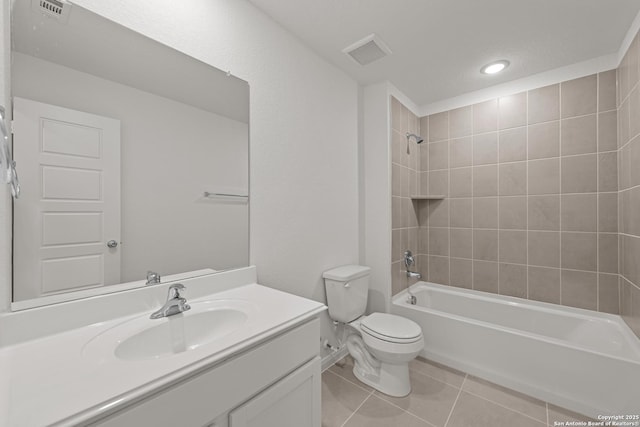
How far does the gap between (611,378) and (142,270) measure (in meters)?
2.50

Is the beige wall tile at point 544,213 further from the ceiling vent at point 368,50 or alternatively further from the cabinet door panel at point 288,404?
the cabinet door panel at point 288,404

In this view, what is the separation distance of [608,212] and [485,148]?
3.23ft

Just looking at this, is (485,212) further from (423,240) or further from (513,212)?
(423,240)

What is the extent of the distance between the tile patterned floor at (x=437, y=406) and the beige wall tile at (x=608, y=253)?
108 centimetres

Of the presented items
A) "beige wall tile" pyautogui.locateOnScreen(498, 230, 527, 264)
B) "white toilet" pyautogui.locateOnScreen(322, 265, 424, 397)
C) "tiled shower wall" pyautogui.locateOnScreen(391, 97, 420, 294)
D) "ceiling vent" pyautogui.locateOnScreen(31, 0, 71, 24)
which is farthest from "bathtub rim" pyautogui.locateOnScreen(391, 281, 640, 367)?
"ceiling vent" pyautogui.locateOnScreen(31, 0, 71, 24)

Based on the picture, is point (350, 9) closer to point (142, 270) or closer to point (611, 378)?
point (142, 270)

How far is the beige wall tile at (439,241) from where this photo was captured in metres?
2.64

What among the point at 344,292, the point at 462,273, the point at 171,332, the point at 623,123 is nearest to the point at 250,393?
the point at 171,332

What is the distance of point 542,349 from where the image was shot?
5.36 ft

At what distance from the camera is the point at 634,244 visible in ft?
5.10

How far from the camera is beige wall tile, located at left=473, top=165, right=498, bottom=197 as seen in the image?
7.72 feet

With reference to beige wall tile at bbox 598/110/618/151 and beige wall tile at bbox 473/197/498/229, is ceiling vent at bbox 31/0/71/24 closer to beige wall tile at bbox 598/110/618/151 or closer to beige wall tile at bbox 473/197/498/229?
beige wall tile at bbox 473/197/498/229

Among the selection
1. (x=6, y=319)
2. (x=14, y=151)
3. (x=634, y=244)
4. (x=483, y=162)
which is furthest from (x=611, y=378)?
(x=14, y=151)

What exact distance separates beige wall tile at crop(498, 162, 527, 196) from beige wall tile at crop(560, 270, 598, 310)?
0.74 meters
